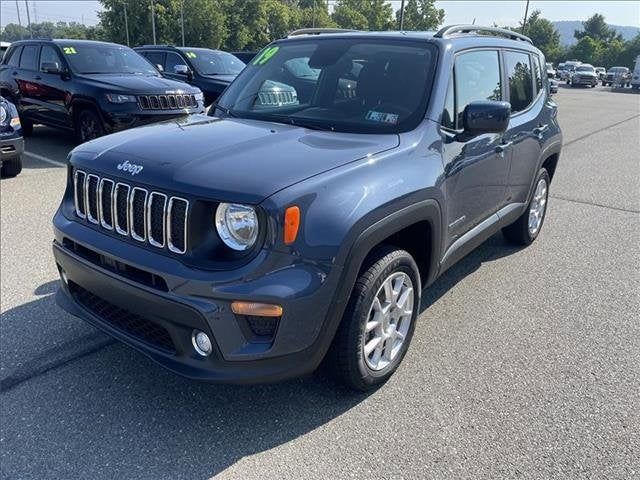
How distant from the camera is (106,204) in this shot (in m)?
2.74

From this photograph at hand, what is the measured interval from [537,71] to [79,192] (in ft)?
13.4

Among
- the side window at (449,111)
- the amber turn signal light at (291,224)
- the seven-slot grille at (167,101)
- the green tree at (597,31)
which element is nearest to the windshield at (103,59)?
the seven-slot grille at (167,101)

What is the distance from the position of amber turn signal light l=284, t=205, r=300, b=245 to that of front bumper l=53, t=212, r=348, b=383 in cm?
8

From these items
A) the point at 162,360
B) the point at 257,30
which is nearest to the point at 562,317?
the point at 162,360

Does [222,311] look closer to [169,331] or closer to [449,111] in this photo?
[169,331]

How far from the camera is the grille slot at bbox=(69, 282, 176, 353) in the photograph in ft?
8.36

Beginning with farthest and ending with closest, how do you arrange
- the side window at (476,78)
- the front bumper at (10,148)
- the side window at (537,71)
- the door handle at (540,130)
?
1. the front bumper at (10,148)
2. the side window at (537,71)
3. the door handle at (540,130)
4. the side window at (476,78)

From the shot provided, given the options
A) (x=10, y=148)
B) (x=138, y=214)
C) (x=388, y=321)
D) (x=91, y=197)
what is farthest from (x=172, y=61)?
(x=388, y=321)

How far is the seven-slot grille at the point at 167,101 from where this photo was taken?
27.5 ft

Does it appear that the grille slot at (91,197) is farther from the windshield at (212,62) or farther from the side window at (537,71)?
the windshield at (212,62)

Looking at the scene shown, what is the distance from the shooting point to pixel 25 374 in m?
3.07

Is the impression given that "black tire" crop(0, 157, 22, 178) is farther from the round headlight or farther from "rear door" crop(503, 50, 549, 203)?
"rear door" crop(503, 50, 549, 203)

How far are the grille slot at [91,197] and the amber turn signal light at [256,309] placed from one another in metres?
1.03

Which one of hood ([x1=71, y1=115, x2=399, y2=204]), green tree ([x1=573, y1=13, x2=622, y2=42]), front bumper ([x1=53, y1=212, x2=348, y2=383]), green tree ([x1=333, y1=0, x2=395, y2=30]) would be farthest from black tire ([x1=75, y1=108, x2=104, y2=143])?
green tree ([x1=573, y1=13, x2=622, y2=42])
